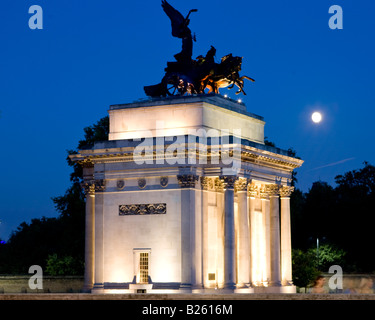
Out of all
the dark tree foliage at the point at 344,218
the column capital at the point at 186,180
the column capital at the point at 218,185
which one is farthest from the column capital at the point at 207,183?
the dark tree foliage at the point at 344,218

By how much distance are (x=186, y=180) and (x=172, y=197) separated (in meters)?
1.53

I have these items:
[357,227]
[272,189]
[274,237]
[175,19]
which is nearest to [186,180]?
[272,189]

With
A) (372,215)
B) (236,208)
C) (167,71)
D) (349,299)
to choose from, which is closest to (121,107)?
(167,71)

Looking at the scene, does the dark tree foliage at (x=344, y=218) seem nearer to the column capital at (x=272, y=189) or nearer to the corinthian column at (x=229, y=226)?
the column capital at (x=272, y=189)

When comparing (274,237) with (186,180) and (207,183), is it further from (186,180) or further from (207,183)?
(186,180)

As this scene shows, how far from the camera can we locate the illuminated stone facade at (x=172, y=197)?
65.6m

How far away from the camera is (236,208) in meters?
70.8

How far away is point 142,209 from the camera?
67.1m

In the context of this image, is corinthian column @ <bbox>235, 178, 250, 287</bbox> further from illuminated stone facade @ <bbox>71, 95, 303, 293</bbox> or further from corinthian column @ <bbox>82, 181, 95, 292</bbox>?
corinthian column @ <bbox>82, 181, 95, 292</bbox>

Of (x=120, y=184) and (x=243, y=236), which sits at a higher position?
(x=120, y=184)

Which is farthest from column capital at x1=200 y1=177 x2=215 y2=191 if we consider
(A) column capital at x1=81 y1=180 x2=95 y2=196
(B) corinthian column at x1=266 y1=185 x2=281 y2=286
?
(A) column capital at x1=81 y1=180 x2=95 y2=196
